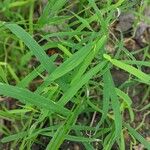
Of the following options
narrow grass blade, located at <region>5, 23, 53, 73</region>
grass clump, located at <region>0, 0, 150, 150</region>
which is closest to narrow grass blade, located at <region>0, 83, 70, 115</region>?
grass clump, located at <region>0, 0, 150, 150</region>

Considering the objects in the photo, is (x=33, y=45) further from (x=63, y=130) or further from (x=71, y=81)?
(x=63, y=130)

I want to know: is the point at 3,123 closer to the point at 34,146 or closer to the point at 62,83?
the point at 34,146

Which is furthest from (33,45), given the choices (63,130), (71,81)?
(63,130)

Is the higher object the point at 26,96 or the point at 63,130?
the point at 26,96

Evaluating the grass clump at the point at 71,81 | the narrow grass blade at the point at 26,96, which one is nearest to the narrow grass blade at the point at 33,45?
the grass clump at the point at 71,81

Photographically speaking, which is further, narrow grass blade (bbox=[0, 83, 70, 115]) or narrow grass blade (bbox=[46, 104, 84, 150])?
narrow grass blade (bbox=[46, 104, 84, 150])

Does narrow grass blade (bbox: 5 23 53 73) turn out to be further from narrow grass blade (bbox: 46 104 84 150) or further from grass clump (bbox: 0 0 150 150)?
narrow grass blade (bbox: 46 104 84 150)

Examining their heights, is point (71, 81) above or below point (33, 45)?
below

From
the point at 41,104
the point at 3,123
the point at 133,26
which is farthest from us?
the point at 133,26

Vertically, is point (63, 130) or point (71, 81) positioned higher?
point (71, 81)

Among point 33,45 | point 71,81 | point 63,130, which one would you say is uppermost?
point 33,45

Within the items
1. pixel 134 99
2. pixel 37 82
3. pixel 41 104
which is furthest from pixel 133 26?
pixel 41 104
